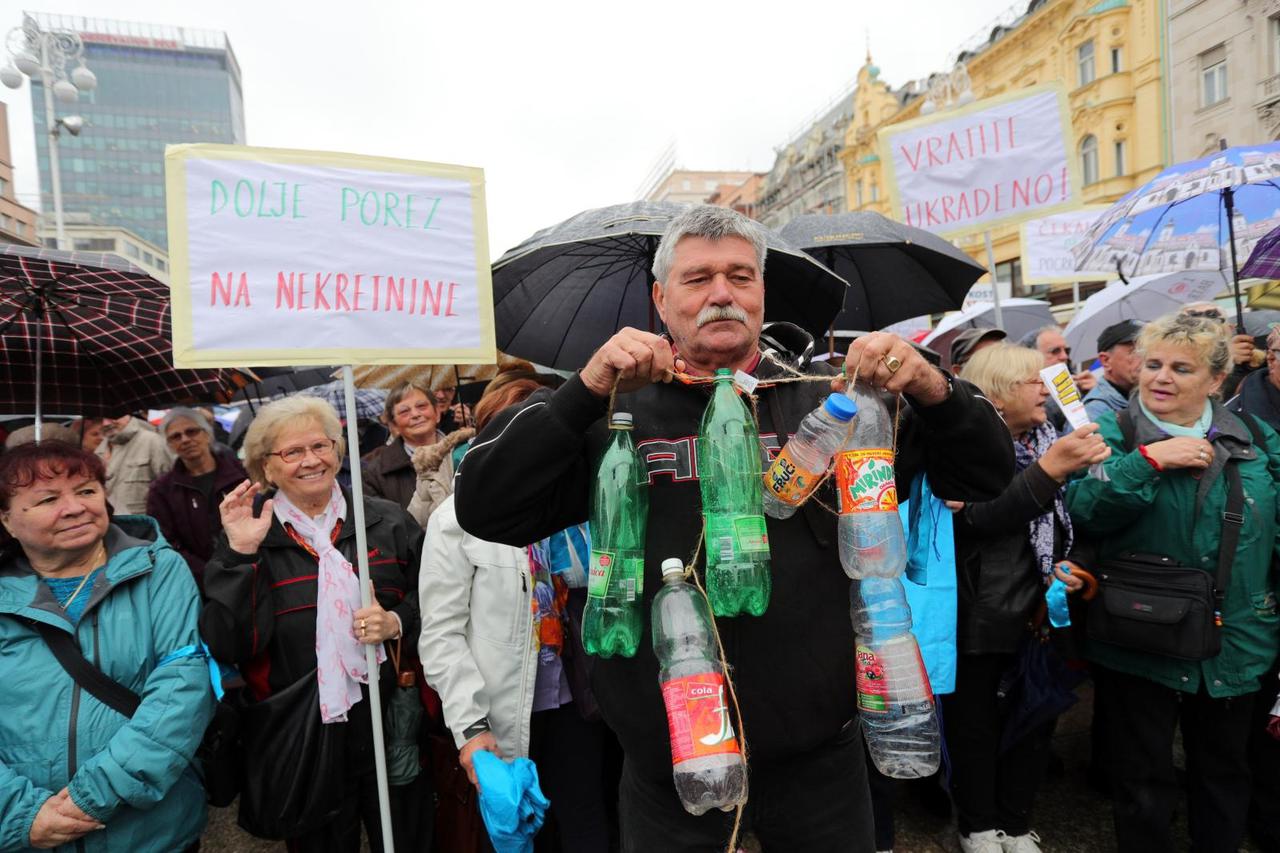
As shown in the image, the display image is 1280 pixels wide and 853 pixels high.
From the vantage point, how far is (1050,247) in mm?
8352

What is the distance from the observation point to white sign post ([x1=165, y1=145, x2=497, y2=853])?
240 cm

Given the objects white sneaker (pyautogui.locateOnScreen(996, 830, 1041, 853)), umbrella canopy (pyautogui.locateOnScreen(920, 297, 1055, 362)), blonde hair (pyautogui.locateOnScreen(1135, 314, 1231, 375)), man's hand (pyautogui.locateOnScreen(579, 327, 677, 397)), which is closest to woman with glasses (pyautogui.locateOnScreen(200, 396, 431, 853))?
man's hand (pyautogui.locateOnScreen(579, 327, 677, 397))

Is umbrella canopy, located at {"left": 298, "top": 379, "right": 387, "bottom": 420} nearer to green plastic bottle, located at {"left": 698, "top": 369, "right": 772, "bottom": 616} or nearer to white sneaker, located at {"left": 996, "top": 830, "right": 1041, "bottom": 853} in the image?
green plastic bottle, located at {"left": 698, "top": 369, "right": 772, "bottom": 616}

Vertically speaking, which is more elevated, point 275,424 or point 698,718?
point 275,424

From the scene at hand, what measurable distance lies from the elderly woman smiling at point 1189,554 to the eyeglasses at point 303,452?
3193 mm

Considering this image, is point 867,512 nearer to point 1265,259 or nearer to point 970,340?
point 970,340

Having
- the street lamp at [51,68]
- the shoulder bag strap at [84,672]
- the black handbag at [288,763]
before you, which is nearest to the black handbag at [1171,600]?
the black handbag at [288,763]

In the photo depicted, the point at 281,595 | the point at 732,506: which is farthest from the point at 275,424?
→ the point at 732,506

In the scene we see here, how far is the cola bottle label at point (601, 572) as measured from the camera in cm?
163

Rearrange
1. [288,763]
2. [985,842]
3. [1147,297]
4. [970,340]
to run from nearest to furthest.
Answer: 1. [288,763]
2. [985,842]
3. [970,340]
4. [1147,297]

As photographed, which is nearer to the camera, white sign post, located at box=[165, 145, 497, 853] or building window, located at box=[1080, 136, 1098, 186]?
white sign post, located at box=[165, 145, 497, 853]

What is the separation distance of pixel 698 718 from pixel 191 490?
178 inches

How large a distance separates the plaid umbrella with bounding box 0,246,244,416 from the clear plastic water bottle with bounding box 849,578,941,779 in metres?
3.12

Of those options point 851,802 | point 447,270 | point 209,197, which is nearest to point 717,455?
point 851,802
